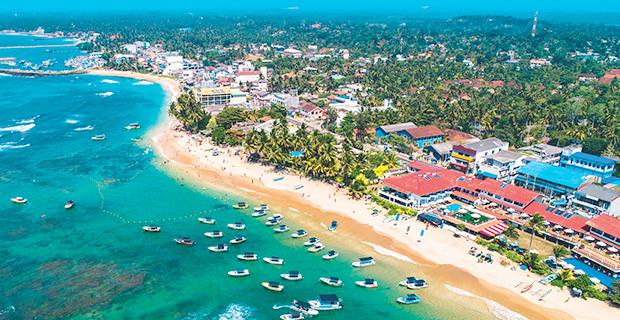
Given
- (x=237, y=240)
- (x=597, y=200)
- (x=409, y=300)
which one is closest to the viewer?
(x=409, y=300)

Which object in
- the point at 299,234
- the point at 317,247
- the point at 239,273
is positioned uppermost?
the point at 299,234

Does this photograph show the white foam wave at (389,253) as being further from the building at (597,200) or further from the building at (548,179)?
the building at (597,200)

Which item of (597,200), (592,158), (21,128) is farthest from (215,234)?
(21,128)

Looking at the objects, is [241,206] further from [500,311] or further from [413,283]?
[500,311]

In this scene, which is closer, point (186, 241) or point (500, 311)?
point (500, 311)

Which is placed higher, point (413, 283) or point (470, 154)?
point (470, 154)

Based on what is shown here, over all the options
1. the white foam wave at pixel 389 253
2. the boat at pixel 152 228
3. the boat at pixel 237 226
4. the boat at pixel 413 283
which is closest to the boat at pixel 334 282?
the boat at pixel 413 283

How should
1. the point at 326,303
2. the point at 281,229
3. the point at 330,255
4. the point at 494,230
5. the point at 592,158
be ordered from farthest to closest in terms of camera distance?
the point at 592,158 → the point at 281,229 → the point at 494,230 → the point at 330,255 → the point at 326,303
